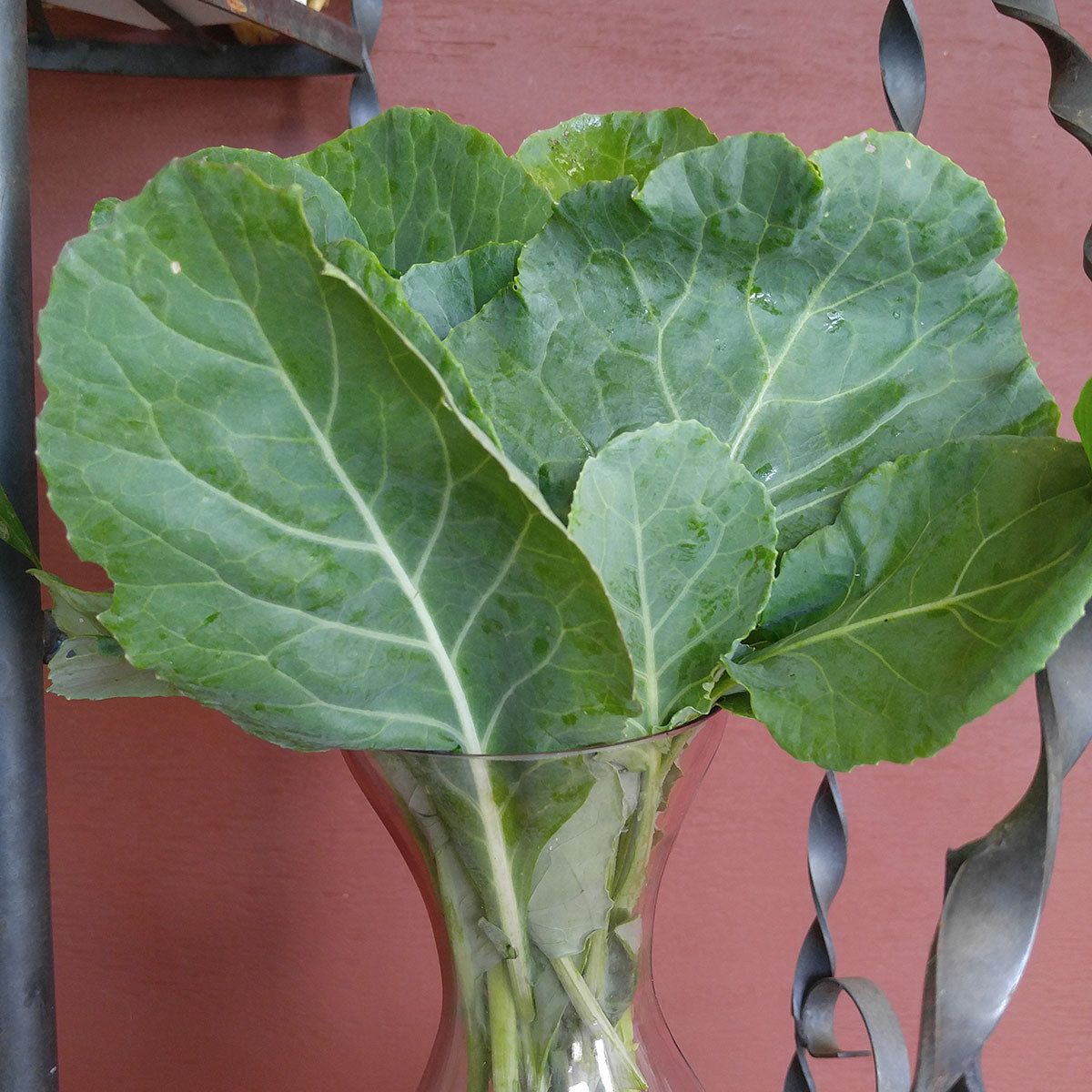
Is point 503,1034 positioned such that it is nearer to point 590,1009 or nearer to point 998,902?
point 590,1009

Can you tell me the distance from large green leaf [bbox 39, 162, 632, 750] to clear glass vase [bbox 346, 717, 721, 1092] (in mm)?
37

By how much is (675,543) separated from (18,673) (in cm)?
17

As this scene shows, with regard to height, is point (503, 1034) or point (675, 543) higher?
point (675, 543)

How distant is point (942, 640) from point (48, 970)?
0.25 metres

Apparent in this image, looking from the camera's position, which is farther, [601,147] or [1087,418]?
[601,147]

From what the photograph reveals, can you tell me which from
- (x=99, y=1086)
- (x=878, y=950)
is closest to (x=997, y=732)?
(x=878, y=950)

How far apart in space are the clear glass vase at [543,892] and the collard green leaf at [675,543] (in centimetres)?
3

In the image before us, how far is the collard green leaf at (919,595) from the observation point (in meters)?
0.22

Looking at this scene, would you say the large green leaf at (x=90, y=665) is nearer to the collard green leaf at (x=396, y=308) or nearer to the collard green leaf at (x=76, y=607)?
the collard green leaf at (x=76, y=607)

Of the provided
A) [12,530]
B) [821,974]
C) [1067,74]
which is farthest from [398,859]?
[1067,74]

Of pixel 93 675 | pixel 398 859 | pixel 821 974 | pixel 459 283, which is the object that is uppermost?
pixel 459 283

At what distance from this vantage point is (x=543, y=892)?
28 centimetres

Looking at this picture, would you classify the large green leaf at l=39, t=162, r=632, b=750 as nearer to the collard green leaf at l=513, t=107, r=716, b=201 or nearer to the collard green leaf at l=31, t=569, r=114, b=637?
the collard green leaf at l=31, t=569, r=114, b=637

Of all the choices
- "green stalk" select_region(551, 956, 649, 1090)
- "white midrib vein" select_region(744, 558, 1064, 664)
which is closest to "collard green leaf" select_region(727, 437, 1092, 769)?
"white midrib vein" select_region(744, 558, 1064, 664)
